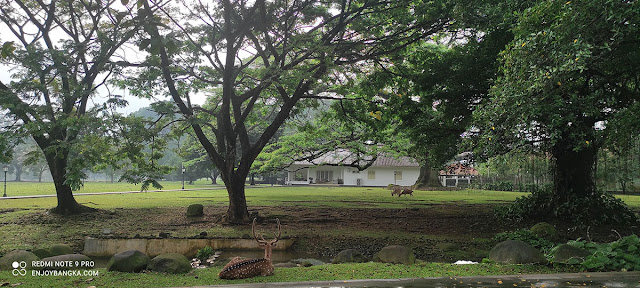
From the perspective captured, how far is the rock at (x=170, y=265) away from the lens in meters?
5.75

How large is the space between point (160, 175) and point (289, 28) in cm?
570

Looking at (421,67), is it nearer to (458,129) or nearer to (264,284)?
(458,129)

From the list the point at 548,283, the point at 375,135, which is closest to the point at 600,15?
the point at 548,283

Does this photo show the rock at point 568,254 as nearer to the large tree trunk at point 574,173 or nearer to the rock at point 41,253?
the large tree trunk at point 574,173

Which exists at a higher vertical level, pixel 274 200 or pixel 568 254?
pixel 568 254

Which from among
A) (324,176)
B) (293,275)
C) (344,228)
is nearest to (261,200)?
(344,228)

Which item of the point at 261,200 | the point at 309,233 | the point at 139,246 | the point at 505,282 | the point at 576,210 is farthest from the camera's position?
the point at 261,200

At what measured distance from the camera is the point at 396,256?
6914mm

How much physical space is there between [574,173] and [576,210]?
1.11 m

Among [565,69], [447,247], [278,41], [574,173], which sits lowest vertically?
[447,247]

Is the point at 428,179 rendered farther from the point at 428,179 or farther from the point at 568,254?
the point at 568,254

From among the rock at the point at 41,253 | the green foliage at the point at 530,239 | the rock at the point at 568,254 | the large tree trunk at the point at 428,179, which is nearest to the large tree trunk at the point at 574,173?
the green foliage at the point at 530,239

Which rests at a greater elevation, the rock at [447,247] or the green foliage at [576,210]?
the green foliage at [576,210]

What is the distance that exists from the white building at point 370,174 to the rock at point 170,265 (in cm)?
3663
